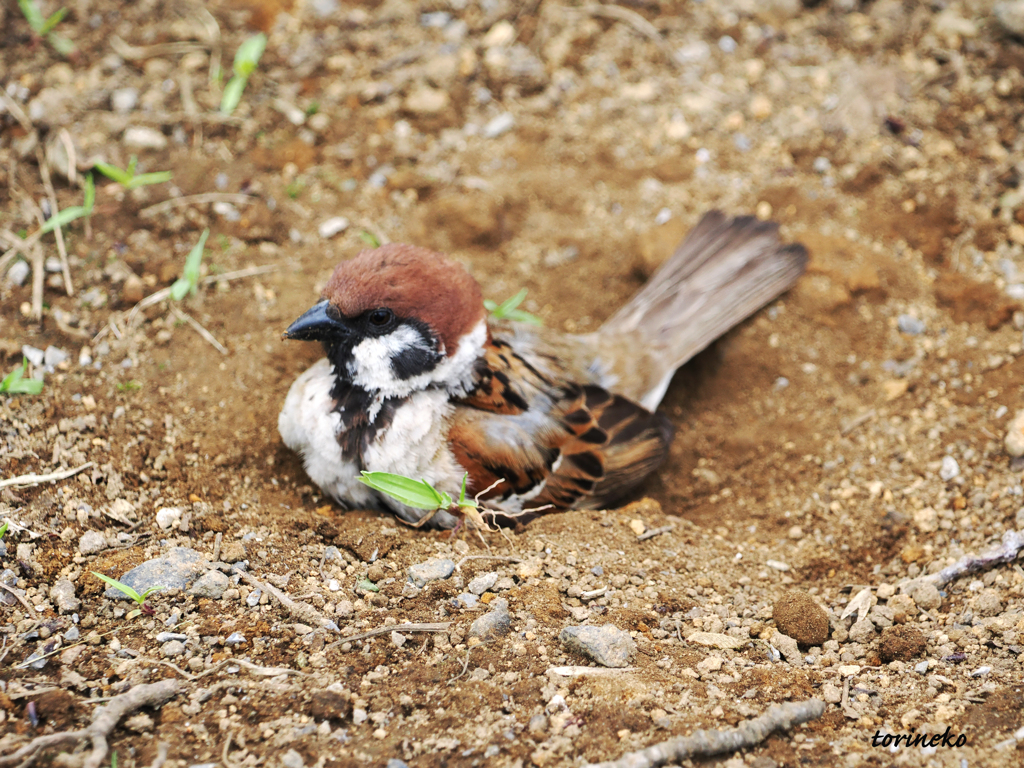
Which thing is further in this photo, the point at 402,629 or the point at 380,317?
the point at 380,317

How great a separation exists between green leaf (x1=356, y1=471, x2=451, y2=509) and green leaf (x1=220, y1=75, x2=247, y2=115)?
253 centimetres

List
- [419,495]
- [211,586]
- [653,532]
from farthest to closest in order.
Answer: [653,532], [419,495], [211,586]

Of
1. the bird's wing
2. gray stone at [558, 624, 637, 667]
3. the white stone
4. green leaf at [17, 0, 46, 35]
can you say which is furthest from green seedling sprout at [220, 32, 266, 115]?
gray stone at [558, 624, 637, 667]

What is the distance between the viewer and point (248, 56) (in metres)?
4.56

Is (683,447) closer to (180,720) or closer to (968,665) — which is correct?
(968,665)

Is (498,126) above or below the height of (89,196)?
above

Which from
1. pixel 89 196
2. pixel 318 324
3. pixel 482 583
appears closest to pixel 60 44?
pixel 89 196

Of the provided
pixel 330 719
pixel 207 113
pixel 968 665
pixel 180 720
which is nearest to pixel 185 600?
pixel 180 720

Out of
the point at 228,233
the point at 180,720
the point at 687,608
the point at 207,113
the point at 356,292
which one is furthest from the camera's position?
the point at 207,113

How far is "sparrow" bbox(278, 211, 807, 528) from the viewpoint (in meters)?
3.11

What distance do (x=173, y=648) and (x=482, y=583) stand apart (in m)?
0.97

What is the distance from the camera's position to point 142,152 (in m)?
4.18

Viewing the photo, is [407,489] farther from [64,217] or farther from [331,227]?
[64,217]

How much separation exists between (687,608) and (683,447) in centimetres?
149
